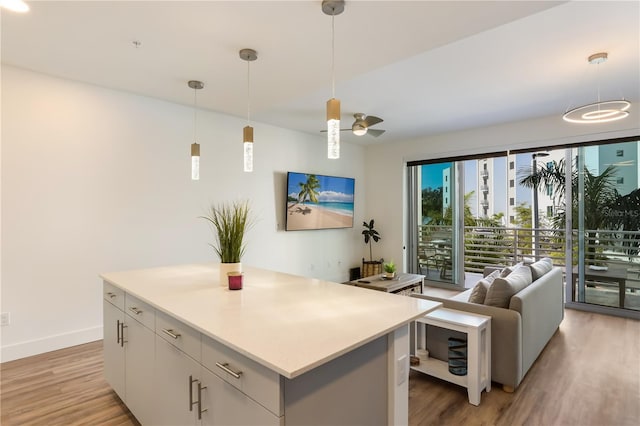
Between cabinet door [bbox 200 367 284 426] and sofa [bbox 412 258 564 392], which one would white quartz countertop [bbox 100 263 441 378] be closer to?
cabinet door [bbox 200 367 284 426]

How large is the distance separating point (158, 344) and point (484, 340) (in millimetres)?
2193

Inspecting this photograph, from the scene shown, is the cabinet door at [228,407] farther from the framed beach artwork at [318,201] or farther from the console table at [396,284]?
the framed beach artwork at [318,201]

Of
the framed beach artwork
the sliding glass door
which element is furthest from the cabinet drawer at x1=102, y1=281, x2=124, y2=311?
the sliding glass door

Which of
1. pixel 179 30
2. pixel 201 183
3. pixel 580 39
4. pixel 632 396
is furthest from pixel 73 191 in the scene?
pixel 632 396

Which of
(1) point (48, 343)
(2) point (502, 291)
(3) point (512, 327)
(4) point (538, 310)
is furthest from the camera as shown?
(1) point (48, 343)

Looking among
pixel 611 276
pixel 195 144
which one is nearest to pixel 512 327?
pixel 195 144

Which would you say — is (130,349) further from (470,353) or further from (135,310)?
(470,353)

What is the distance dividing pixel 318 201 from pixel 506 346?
3712 mm

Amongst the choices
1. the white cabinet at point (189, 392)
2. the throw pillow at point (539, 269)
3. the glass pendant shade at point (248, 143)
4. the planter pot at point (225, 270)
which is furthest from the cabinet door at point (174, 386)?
the throw pillow at point (539, 269)

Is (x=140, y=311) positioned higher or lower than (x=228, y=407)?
higher

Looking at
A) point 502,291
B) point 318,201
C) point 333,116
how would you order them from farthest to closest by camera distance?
point 318,201 → point 502,291 → point 333,116

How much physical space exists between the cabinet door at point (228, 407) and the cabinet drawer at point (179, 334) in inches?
4.5

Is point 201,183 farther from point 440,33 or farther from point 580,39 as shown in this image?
point 580,39

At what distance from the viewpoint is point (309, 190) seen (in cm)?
552
